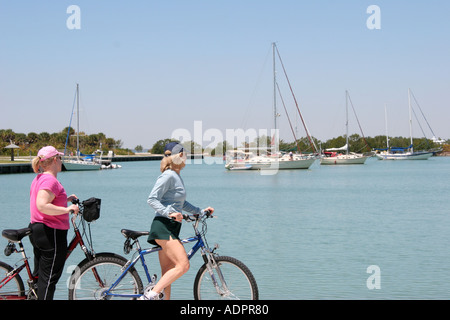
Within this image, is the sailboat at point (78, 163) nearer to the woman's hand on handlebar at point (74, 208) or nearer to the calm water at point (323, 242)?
the calm water at point (323, 242)

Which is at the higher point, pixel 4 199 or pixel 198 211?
pixel 198 211

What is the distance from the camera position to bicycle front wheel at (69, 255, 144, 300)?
594 centimetres

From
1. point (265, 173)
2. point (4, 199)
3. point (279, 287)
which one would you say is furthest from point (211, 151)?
point (279, 287)

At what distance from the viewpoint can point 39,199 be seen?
5.61 m

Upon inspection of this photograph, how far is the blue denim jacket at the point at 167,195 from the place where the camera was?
18.8ft

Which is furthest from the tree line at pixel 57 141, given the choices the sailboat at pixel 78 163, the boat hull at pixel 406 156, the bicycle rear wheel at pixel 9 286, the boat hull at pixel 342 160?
the bicycle rear wheel at pixel 9 286

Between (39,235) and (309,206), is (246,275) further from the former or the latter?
(309,206)

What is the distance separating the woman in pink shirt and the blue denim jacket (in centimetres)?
79

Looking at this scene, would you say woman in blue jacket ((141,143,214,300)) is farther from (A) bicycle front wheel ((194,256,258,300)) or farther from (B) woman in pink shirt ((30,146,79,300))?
(B) woman in pink shirt ((30,146,79,300))

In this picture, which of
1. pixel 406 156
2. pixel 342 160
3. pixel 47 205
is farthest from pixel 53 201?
pixel 406 156

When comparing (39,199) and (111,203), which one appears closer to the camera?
(39,199)
